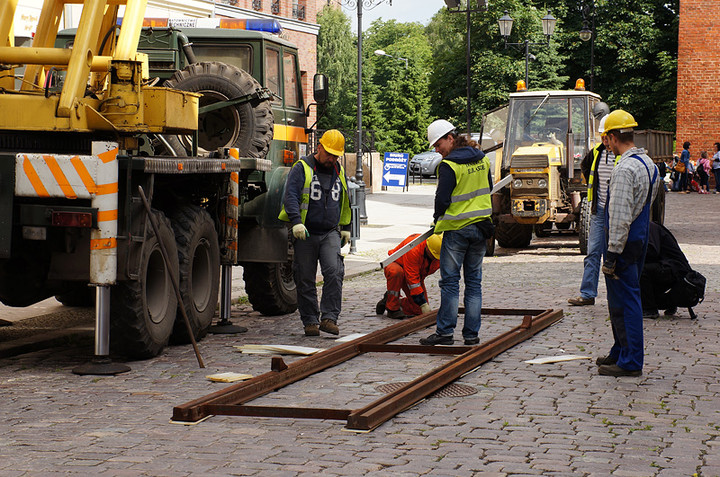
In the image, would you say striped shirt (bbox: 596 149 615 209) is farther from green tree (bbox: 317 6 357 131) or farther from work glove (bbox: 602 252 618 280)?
green tree (bbox: 317 6 357 131)

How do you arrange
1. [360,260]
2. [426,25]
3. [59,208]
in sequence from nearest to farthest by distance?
[59,208] → [360,260] → [426,25]

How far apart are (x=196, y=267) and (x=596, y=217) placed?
169 inches

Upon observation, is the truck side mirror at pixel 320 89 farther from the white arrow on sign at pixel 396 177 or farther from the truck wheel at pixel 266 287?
the white arrow on sign at pixel 396 177

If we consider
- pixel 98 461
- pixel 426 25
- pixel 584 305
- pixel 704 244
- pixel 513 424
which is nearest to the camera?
pixel 98 461

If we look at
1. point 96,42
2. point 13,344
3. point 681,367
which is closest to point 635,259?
point 681,367

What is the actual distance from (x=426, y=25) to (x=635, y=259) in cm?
10645

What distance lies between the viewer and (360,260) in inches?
690

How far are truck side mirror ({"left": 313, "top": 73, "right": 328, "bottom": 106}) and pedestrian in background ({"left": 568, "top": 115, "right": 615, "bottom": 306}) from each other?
2856 millimetres

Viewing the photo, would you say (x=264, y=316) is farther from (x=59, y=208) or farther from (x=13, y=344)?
(x=59, y=208)

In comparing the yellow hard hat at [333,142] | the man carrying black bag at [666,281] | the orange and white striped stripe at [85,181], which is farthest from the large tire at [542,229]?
the orange and white striped stripe at [85,181]

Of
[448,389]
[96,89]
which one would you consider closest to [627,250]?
[448,389]

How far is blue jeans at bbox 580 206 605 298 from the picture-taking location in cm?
1180

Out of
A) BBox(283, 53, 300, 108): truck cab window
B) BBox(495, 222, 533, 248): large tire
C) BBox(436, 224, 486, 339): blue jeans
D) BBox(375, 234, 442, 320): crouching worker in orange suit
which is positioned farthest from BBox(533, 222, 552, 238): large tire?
BBox(436, 224, 486, 339): blue jeans

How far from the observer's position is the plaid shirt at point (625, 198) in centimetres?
790
